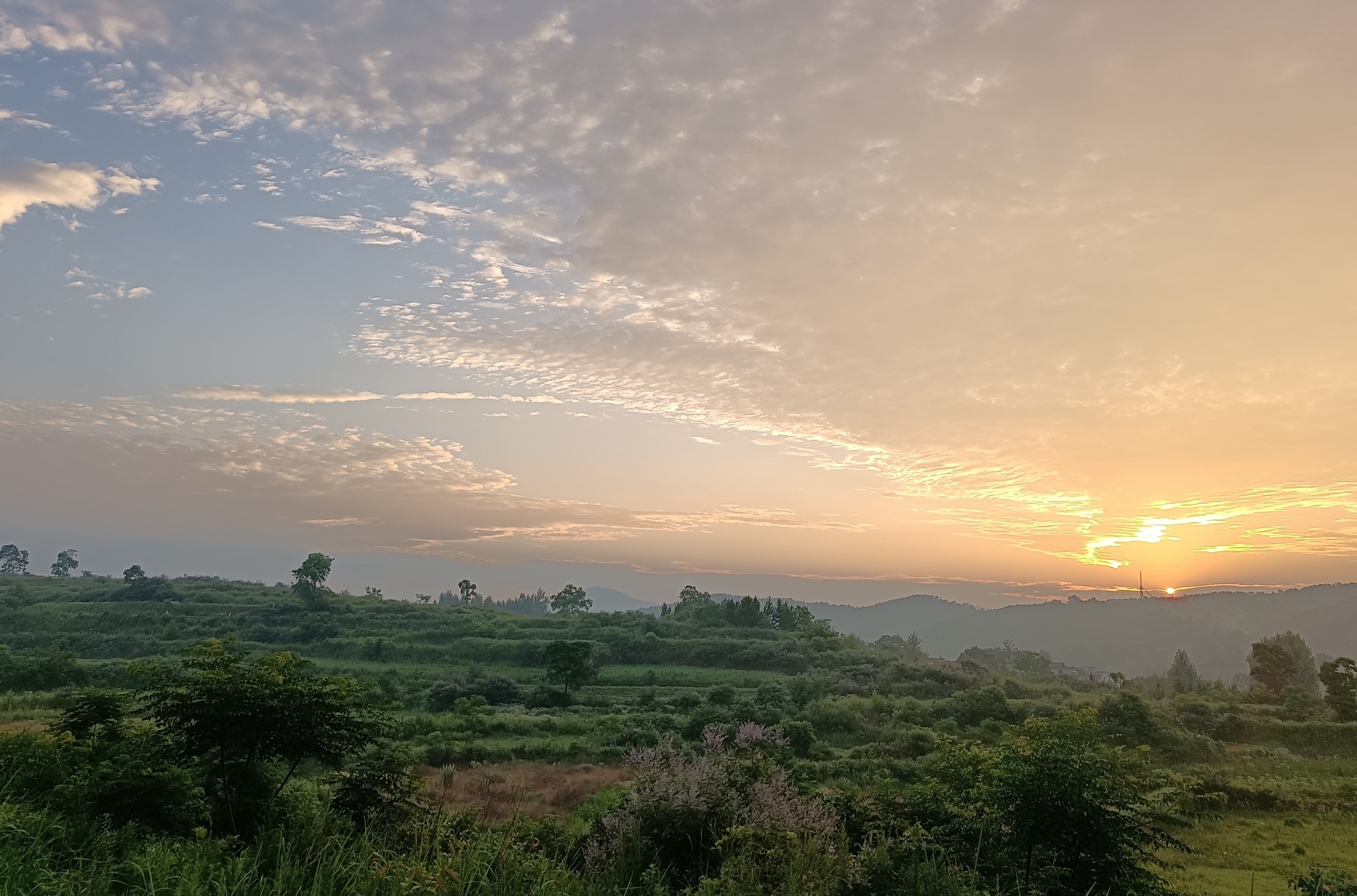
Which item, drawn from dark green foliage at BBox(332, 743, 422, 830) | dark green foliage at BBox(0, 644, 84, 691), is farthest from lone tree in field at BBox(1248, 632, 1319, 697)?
dark green foliage at BBox(0, 644, 84, 691)

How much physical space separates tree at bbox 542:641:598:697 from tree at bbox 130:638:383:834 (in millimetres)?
46932

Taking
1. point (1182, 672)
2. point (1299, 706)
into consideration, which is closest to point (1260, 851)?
point (1299, 706)

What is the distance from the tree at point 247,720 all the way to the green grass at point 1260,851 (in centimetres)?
1855

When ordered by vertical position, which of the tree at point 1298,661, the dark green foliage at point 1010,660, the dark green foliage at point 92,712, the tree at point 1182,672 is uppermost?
the dark green foliage at point 92,712

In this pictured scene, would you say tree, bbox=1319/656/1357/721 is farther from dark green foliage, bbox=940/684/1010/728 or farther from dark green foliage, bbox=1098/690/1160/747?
dark green foliage, bbox=940/684/1010/728

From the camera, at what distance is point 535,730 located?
39969 mm

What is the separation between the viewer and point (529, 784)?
25.6 metres

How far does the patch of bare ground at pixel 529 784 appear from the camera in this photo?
2027cm

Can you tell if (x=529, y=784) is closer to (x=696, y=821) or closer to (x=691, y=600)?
(x=696, y=821)

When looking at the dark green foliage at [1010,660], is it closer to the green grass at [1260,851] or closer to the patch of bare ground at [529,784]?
the green grass at [1260,851]

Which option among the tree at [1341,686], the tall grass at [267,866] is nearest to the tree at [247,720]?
the tall grass at [267,866]

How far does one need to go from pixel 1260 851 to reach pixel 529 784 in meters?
24.4

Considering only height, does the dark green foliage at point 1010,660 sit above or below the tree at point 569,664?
below

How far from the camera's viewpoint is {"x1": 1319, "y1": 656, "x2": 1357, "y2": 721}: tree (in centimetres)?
4750
